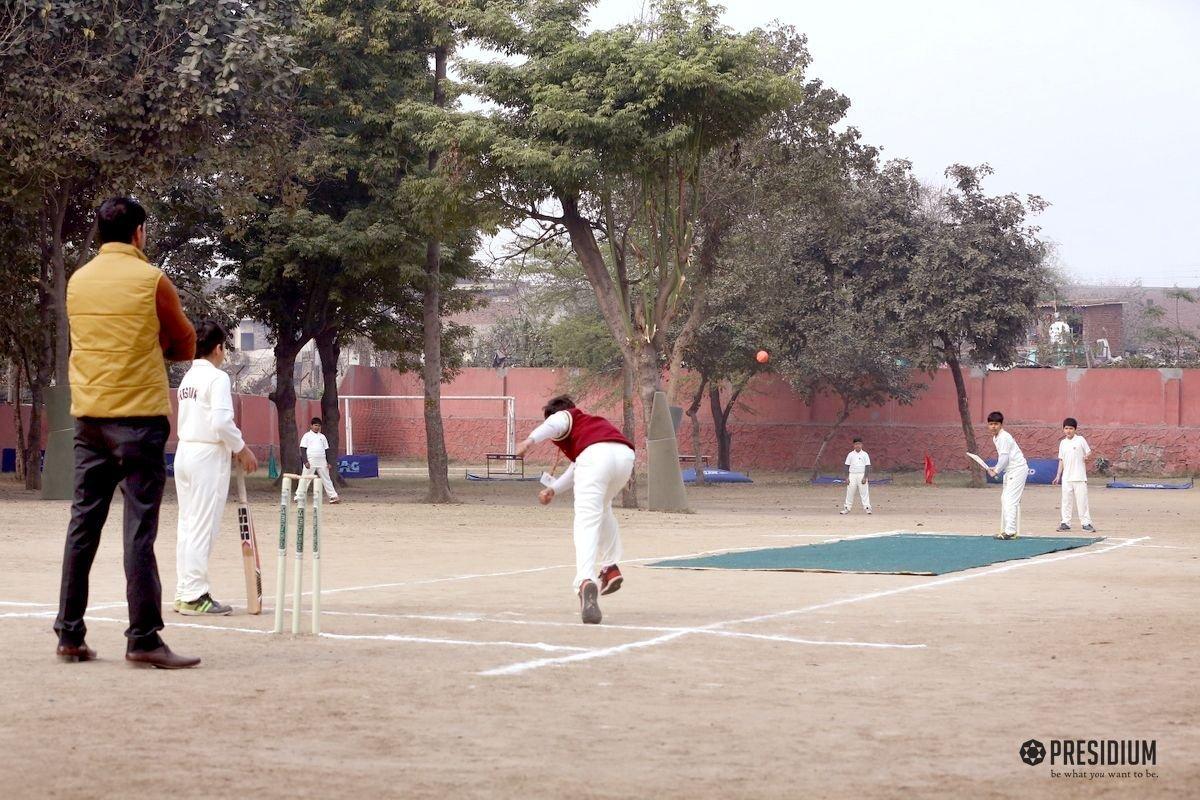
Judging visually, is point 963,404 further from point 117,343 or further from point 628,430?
point 117,343

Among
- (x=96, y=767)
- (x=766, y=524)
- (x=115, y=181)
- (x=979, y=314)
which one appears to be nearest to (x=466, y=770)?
(x=96, y=767)

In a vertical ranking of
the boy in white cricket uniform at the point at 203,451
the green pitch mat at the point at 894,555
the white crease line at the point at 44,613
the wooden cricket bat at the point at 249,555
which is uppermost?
the boy in white cricket uniform at the point at 203,451

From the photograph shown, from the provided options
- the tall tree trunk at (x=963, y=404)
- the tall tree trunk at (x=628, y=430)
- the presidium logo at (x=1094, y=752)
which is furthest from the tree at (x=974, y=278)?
the presidium logo at (x=1094, y=752)

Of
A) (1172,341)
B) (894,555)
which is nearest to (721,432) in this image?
(1172,341)

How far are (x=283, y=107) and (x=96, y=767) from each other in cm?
2391

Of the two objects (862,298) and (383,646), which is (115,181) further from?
(862,298)

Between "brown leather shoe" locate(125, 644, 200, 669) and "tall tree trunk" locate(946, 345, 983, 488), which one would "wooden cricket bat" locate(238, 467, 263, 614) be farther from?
"tall tree trunk" locate(946, 345, 983, 488)

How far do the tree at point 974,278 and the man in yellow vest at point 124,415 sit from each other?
38.7m

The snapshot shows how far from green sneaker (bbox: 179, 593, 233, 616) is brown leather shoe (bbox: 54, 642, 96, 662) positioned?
2.32 metres

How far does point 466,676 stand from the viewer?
311 inches

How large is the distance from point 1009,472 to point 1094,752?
16.6 meters

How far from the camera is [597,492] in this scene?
10.9 meters

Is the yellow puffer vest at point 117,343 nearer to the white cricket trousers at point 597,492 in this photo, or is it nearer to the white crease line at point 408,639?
the white crease line at point 408,639

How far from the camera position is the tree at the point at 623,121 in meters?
27.3
